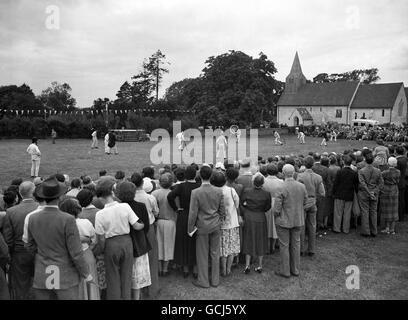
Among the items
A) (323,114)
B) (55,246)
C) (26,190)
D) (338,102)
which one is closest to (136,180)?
(26,190)

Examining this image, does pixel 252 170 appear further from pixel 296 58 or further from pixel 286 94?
pixel 296 58

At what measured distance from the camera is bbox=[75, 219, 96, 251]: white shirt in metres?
4.42

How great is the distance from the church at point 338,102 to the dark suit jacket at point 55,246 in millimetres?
68218

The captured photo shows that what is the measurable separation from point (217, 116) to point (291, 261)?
132 ft

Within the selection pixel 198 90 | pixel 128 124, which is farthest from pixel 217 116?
pixel 128 124

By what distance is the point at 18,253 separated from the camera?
4461 mm

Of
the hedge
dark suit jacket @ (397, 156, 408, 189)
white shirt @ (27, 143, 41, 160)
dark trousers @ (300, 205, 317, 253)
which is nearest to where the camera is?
dark trousers @ (300, 205, 317, 253)

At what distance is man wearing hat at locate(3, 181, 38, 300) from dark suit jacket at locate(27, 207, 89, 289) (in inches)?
19.4

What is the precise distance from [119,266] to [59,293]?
817 mm

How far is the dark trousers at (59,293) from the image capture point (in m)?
4.06

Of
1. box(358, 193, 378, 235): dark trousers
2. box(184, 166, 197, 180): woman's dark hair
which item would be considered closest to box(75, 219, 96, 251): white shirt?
box(184, 166, 197, 180): woman's dark hair

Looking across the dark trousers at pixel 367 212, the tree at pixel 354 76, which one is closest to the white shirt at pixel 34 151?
the dark trousers at pixel 367 212

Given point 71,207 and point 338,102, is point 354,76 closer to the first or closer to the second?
point 338,102

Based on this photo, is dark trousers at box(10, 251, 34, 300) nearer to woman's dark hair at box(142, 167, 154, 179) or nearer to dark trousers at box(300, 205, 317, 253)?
woman's dark hair at box(142, 167, 154, 179)
